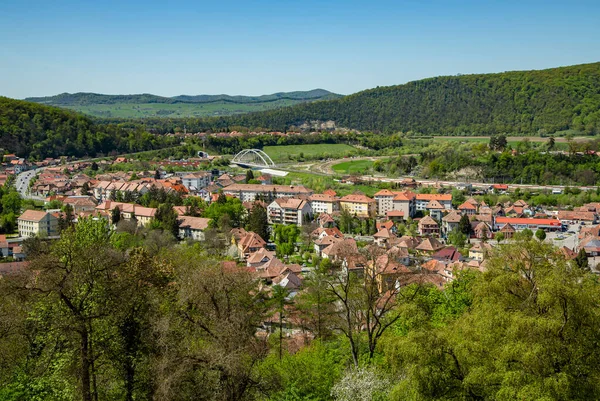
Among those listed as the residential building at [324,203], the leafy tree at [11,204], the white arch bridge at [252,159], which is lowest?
the residential building at [324,203]

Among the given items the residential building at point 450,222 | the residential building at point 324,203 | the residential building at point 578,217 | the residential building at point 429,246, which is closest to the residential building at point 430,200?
the residential building at point 450,222

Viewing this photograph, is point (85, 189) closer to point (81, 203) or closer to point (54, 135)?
point (81, 203)

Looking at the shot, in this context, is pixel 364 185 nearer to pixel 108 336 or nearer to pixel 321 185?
pixel 321 185

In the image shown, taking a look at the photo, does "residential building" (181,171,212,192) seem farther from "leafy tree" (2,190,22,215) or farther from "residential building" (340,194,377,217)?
"residential building" (340,194,377,217)

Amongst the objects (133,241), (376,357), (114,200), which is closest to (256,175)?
(114,200)

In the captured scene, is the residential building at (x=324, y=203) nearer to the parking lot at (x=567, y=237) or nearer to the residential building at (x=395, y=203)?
the residential building at (x=395, y=203)

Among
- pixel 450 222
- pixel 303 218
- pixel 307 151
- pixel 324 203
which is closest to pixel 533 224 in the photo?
pixel 450 222
